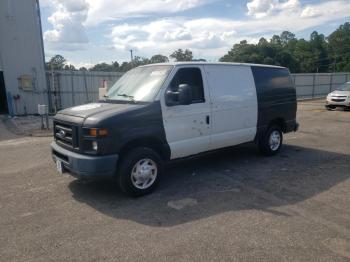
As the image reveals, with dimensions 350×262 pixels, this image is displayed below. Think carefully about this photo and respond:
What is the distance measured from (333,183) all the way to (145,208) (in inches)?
133

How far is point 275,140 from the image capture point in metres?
7.75

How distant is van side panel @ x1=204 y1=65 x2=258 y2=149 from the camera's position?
6141 millimetres

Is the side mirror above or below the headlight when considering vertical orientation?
above

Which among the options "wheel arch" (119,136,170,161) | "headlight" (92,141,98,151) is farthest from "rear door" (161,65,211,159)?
"headlight" (92,141,98,151)

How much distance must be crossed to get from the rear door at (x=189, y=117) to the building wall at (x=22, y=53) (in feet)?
47.2

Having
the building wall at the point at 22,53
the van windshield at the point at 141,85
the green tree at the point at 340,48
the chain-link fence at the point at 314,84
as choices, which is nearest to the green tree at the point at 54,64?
the building wall at the point at 22,53

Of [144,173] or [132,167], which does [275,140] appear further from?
[132,167]

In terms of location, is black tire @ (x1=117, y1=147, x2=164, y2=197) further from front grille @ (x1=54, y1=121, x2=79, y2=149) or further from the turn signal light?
front grille @ (x1=54, y1=121, x2=79, y2=149)

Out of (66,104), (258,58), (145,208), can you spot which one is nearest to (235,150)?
(145,208)

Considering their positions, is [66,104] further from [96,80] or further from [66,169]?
[66,169]

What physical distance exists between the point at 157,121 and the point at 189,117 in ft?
2.31

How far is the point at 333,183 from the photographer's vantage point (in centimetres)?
570

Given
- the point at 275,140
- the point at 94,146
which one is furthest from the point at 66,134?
the point at 275,140

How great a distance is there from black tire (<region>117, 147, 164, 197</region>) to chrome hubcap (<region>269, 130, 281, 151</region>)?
3.46m
